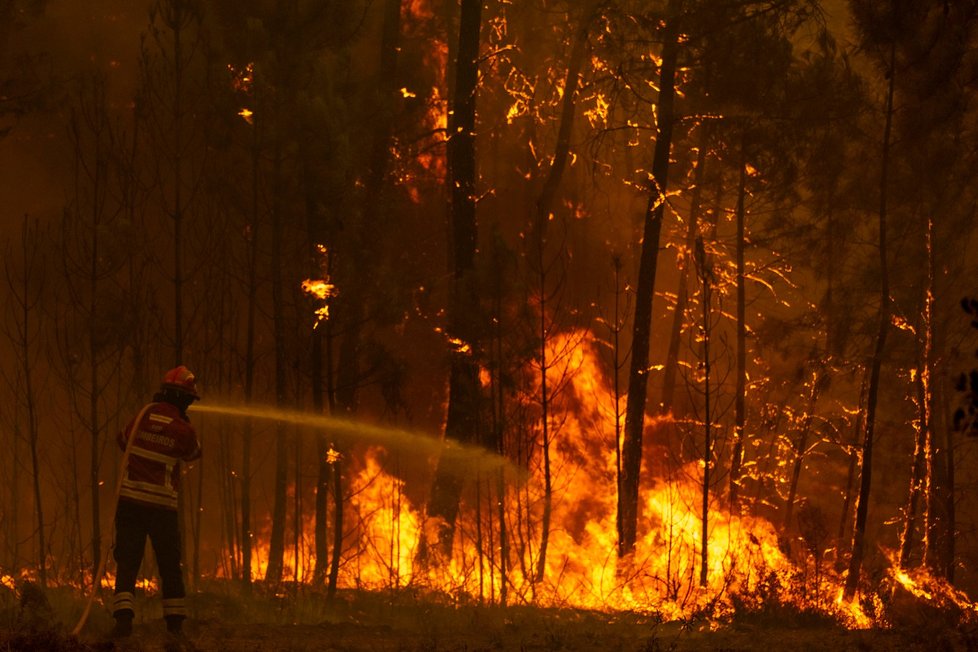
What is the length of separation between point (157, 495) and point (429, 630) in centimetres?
299

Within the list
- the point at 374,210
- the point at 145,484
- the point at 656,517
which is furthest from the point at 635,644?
the point at 656,517

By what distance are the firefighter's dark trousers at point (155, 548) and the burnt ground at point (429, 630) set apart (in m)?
0.29

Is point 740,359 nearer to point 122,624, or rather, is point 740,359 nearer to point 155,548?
point 155,548

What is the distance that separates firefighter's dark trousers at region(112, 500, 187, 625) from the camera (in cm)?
917

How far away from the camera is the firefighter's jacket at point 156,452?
927 centimetres

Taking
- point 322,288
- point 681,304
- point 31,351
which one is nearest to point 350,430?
point 322,288

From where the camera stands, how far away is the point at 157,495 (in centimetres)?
931

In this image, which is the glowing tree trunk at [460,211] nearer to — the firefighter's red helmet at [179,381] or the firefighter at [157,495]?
the firefighter's red helmet at [179,381]

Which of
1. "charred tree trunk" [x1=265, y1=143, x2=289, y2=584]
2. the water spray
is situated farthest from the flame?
the water spray

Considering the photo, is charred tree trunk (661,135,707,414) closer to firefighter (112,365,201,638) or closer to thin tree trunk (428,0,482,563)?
thin tree trunk (428,0,482,563)

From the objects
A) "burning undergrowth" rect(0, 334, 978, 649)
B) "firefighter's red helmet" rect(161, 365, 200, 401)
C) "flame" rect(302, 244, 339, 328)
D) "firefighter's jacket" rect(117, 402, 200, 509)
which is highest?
"flame" rect(302, 244, 339, 328)

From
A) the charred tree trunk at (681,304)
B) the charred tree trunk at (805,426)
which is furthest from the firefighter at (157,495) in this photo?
the charred tree trunk at (681,304)

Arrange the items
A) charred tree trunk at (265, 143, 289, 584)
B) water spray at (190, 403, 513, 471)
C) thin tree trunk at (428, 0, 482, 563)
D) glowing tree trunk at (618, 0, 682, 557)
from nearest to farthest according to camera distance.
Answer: water spray at (190, 403, 513, 471), charred tree trunk at (265, 143, 289, 584), thin tree trunk at (428, 0, 482, 563), glowing tree trunk at (618, 0, 682, 557)

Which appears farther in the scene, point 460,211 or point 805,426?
point 805,426
